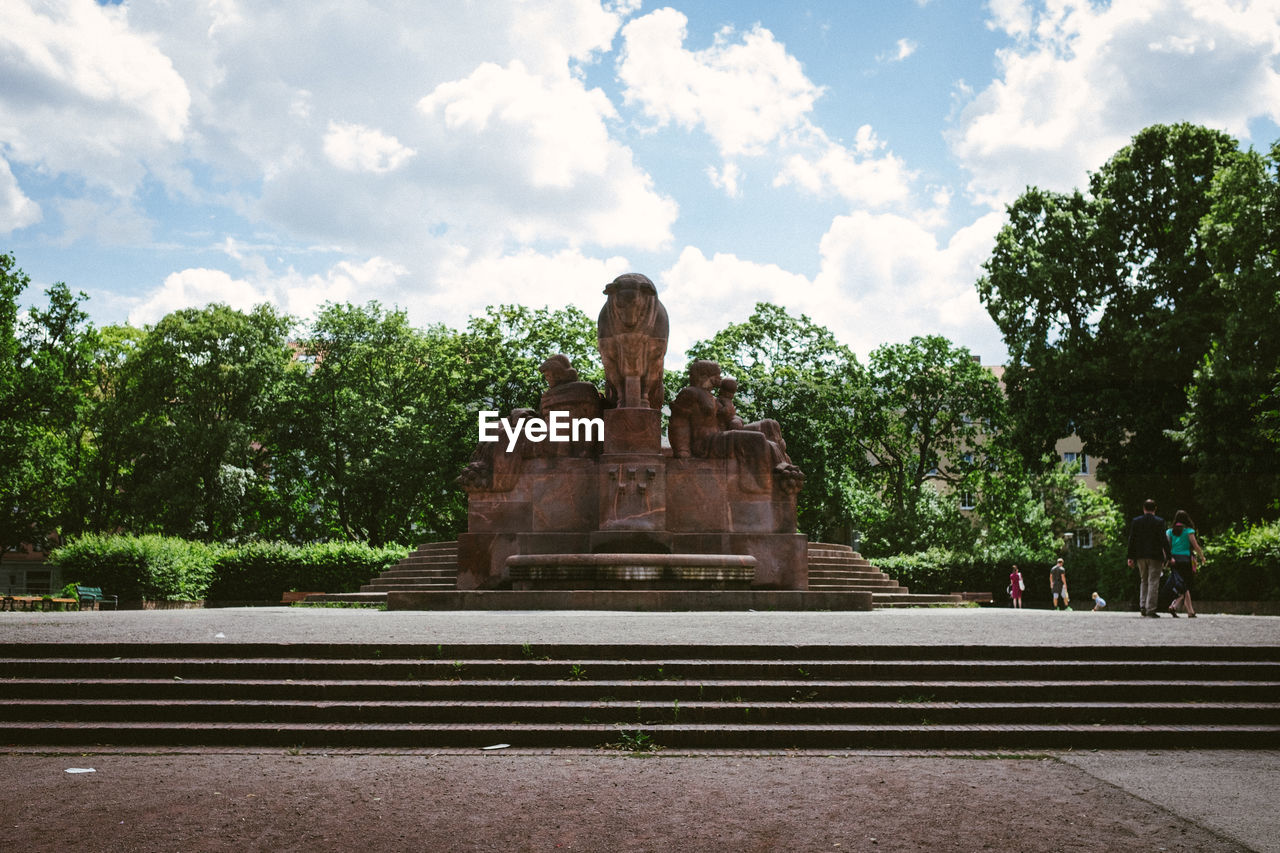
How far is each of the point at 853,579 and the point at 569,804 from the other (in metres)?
17.0

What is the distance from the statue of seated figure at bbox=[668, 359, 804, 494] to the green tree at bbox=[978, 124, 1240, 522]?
18.3m

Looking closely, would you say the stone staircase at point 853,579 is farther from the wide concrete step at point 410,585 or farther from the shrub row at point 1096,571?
the shrub row at point 1096,571

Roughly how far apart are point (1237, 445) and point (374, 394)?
110ft

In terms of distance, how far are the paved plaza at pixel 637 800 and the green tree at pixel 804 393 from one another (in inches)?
1329

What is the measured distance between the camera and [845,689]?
841cm

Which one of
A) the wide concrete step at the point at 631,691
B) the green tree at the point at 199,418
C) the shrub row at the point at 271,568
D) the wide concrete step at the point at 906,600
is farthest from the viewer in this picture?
the green tree at the point at 199,418

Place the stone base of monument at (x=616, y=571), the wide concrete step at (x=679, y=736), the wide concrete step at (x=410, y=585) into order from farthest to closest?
the wide concrete step at (x=410, y=585)
the stone base of monument at (x=616, y=571)
the wide concrete step at (x=679, y=736)

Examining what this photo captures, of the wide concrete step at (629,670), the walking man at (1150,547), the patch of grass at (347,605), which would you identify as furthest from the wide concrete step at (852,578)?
the wide concrete step at (629,670)

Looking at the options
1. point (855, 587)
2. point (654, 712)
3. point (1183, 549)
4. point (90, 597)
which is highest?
point (1183, 549)

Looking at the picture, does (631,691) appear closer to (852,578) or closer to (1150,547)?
(1150,547)

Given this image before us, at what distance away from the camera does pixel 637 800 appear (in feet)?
19.8

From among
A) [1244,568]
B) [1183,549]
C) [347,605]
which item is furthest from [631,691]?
[1244,568]

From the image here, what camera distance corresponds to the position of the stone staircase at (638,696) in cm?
768

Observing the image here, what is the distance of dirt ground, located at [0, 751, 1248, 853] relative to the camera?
206 inches
